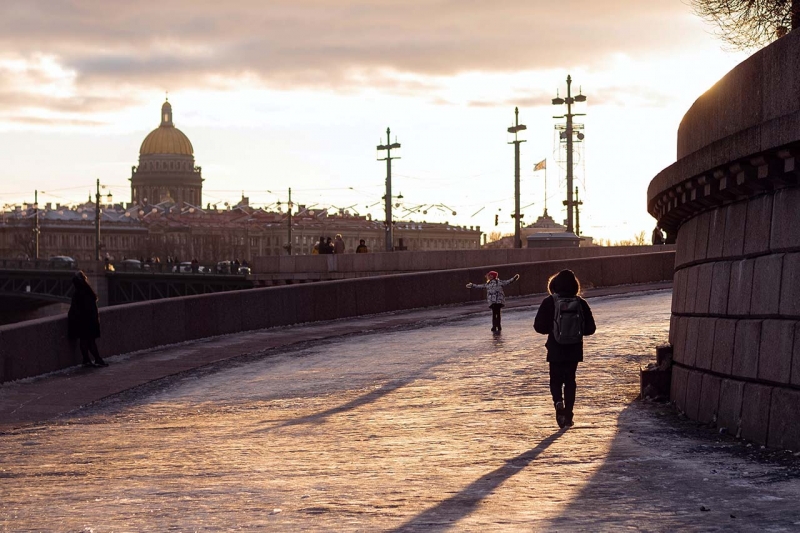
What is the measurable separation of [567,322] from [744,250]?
1525 millimetres

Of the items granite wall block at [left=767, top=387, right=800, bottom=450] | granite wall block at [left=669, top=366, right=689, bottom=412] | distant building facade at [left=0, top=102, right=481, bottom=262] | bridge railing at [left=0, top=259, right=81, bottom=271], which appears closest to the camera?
granite wall block at [left=767, top=387, right=800, bottom=450]

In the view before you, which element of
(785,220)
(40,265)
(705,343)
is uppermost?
(785,220)

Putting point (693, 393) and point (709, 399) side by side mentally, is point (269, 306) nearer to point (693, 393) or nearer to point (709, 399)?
point (693, 393)

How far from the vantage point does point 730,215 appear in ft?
35.2

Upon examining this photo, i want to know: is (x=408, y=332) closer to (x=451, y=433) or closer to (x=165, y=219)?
(x=451, y=433)

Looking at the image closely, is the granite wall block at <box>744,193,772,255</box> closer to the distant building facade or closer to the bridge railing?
the bridge railing

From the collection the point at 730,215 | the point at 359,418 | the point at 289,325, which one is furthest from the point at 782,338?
the point at 289,325

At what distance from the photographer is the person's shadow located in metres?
6.98

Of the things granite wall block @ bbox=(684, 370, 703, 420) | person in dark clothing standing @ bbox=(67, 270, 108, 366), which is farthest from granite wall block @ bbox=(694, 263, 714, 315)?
person in dark clothing standing @ bbox=(67, 270, 108, 366)

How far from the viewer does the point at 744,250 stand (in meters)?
10.3

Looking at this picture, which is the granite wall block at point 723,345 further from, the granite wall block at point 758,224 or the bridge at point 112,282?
the bridge at point 112,282

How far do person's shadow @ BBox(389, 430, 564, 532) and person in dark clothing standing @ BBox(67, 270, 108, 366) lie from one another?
9.07 meters

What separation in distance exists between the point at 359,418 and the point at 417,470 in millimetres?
3191

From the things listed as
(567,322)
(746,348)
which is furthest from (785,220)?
(567,322)
